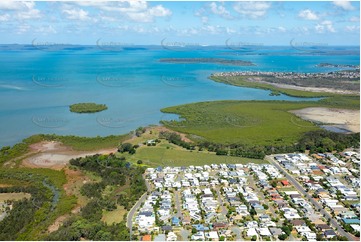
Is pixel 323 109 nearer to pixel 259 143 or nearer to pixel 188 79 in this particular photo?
pixel 259 143

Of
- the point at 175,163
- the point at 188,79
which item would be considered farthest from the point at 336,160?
the point at 188,79

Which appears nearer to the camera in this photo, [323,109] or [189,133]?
[189,133]

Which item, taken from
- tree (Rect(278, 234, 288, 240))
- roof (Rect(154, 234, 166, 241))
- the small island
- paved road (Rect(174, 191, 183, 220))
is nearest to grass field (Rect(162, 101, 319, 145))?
the small island

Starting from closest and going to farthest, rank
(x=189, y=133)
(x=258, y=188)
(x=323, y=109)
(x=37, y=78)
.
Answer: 1. (x=258, y=188)
2. (x=189, y=133)
3. (x=323, y=109)
4. (x=37, y=78)

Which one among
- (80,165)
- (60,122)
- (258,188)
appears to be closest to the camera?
(258,188)

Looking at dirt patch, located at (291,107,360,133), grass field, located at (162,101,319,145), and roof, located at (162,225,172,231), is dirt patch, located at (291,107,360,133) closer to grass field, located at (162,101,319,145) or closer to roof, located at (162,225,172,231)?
grass field, located at (162,101,319,145)

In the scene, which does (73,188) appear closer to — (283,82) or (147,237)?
(147,237)
